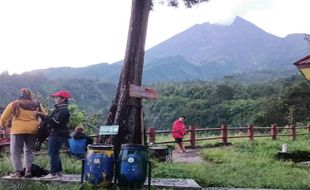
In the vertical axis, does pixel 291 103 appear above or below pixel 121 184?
above

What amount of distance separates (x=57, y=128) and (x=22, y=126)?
1.64 feet

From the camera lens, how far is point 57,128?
7250 mm

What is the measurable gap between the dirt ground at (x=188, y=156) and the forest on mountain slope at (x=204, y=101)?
23522 millimetres

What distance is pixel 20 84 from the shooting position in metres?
51.0

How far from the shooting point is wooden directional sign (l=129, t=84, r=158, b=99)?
7.29 meters

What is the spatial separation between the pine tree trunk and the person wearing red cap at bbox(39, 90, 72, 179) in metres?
1.47

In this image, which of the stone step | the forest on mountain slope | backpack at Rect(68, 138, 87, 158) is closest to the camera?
the stone step

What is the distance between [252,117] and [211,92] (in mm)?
12448

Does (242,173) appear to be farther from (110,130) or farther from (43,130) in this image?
(43,130)

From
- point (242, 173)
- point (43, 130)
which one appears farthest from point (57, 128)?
point (242, 173)

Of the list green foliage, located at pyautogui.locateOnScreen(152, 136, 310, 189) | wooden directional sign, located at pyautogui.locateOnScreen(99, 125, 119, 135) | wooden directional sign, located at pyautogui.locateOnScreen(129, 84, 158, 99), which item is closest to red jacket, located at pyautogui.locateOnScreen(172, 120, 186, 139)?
green foliage, located at pyautogui.locateOnScreen(152, 136, 310, 189)

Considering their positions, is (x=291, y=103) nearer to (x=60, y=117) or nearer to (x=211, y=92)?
(x=211, y=92)

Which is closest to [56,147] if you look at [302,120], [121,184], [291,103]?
[121,184]

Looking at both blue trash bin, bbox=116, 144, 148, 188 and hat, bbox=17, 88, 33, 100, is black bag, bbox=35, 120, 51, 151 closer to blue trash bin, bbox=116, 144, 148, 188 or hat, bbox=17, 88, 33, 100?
hat, bbox=17, 88, 33, 100
